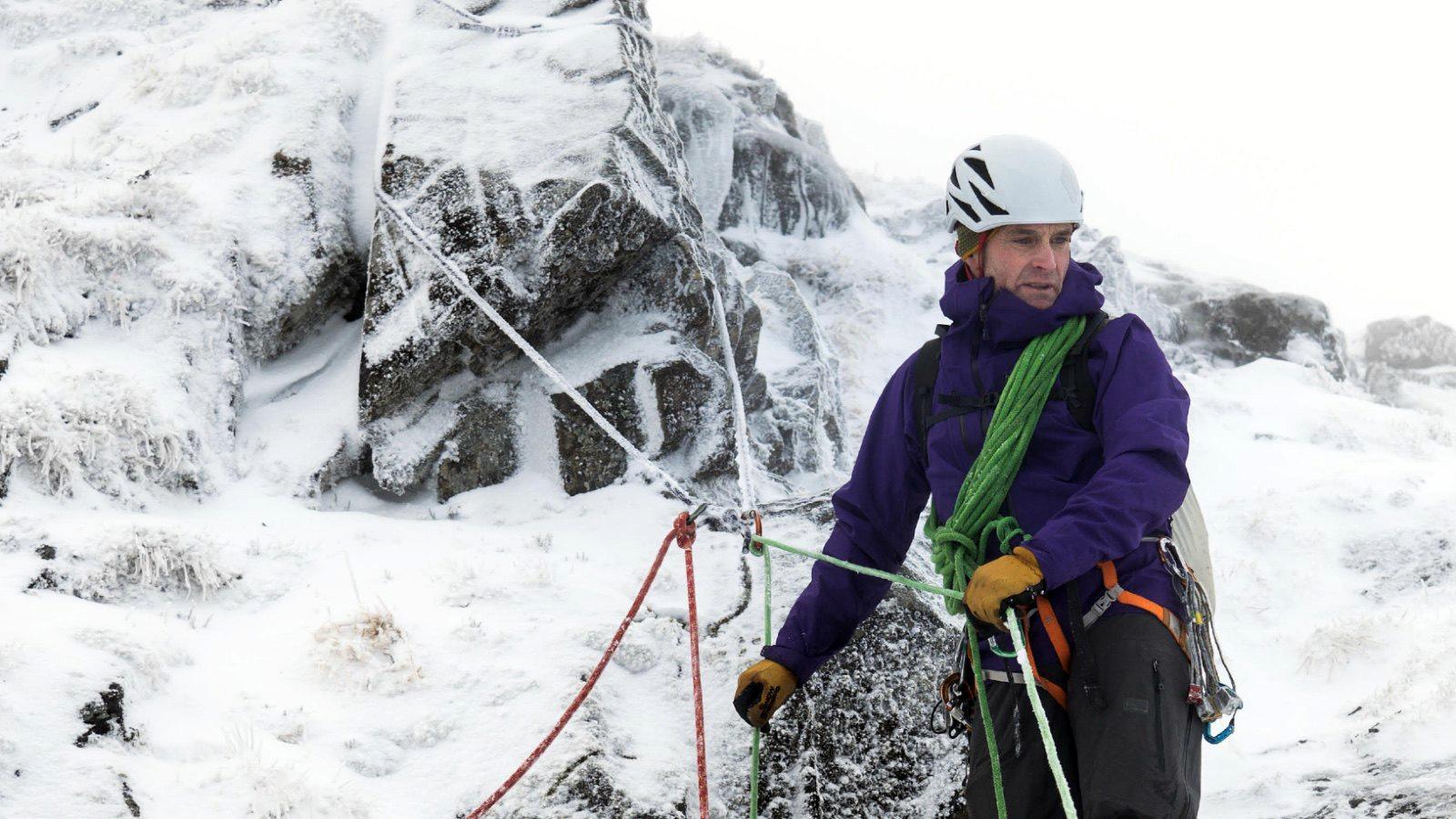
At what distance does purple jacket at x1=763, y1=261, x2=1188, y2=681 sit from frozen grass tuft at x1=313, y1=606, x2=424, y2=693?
6.64ft

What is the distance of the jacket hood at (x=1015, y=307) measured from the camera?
2.88 metres

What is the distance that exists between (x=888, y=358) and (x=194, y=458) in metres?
11.6

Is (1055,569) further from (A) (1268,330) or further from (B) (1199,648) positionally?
(A) (1268,330)

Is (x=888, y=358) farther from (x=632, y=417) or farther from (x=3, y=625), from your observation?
(x=3, y=625)

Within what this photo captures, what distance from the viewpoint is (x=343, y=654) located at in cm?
440

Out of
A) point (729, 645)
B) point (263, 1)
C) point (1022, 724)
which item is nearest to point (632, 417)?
point (729, 645)

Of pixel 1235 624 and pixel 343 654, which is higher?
pixel 343 654

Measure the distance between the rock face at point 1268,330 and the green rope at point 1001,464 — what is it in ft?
63.8

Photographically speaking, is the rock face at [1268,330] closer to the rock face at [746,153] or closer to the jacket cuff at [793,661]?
the rock face at [746,153]

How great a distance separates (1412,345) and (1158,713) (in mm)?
28469

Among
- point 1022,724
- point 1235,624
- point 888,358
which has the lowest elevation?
point 888,358

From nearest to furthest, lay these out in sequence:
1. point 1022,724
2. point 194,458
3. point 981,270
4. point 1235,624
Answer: point 1022,724, point 981,270, point 194,458, point 1235,624

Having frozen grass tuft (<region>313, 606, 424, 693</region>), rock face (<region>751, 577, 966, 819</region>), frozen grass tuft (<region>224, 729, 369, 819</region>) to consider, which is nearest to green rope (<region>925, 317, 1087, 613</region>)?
rock face (<region>751, 577, 966, 819</region>)

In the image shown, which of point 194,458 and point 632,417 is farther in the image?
point 632,417
